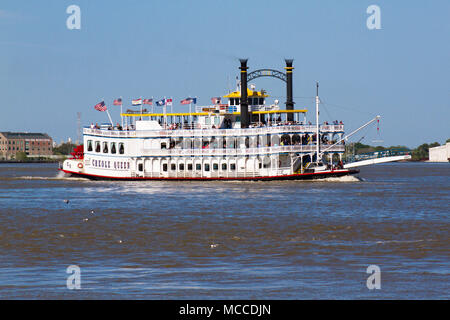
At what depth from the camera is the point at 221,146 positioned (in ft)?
251

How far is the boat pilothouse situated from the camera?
238 ft

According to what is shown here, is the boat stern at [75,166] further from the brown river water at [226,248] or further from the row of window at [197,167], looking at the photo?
the brown river water at [226,248]

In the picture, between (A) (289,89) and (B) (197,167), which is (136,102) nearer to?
(B) (197,167)

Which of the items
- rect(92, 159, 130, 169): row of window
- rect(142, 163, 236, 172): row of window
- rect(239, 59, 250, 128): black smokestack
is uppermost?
rect(239, 59, 250, 128): black smokestack

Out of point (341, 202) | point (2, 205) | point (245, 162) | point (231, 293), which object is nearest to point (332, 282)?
point (231, 293)

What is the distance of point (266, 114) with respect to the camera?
267 feet

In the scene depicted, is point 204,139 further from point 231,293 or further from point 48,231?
point 231,293

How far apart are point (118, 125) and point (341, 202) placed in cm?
3768

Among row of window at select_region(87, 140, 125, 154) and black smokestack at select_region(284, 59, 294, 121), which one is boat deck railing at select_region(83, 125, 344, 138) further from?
black smokestack at select_region(284, 59, 294, 121)

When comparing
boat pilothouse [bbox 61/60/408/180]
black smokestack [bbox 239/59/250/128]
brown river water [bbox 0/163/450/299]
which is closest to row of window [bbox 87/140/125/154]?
boat pilothouse [bbox 61/60/408/180]

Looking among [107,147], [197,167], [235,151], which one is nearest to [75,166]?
[107,147]

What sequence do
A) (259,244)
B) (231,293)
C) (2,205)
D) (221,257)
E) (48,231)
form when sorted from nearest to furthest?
(231,293), (221,257), (259,244), (48,231), (2,205)

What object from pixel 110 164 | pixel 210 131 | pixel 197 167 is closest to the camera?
pixel 210 131

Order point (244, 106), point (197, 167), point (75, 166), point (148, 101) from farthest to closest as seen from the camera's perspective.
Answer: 1. point (75, 166)
2. point (148, 101)
3. point (244, 106)
4. point (197, 167)
